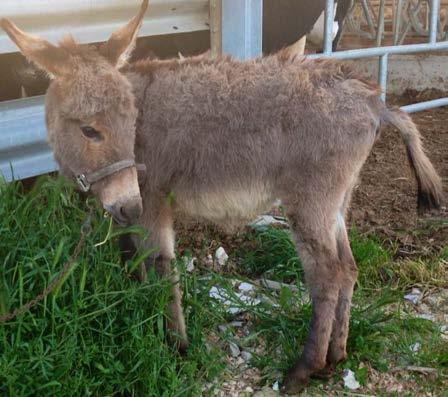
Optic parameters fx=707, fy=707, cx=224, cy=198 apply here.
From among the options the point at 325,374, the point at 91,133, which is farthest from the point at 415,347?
the point at 91,133

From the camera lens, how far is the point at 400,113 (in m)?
3.29

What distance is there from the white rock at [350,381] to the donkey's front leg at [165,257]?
2.39 feet

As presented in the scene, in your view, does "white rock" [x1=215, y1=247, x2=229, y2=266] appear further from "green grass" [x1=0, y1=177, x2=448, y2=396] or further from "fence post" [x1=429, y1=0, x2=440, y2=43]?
"fence post" [x1=429, y1=0, x2=440, y2=43]

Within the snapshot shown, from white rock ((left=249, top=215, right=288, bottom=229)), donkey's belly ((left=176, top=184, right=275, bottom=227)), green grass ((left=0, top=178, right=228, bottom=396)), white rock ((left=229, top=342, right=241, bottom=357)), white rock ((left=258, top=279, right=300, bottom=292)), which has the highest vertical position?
donkey's belly ((left=176, top=184, right=275, bottom=227))

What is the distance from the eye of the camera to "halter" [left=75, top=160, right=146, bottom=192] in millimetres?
2857

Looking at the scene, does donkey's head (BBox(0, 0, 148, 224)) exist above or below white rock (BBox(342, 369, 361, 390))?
above

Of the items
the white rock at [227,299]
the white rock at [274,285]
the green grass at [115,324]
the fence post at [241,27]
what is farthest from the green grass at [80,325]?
the fence post at [241,27]

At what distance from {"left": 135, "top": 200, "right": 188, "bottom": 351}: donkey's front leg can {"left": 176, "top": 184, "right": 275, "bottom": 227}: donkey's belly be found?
11 cm

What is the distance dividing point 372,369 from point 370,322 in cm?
25

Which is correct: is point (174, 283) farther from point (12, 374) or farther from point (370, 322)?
point (370, 322)

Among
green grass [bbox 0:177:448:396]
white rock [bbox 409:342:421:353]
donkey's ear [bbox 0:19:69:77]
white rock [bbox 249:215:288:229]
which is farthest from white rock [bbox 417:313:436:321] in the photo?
donkey's ear [bbox 0:19:69:77]

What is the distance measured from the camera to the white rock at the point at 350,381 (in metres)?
3.13

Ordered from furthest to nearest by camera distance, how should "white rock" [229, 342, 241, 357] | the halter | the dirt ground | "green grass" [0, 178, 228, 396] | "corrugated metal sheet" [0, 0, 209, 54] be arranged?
the dirt ground < "corrugated metal sheet" [0, 0, 209, 54] < "white rock" [229, 342, 241, 357] < the halter < "green grass" [0, 178, 228, 396]

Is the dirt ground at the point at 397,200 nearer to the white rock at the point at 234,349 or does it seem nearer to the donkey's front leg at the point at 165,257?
the white rock at the point at 234,349
